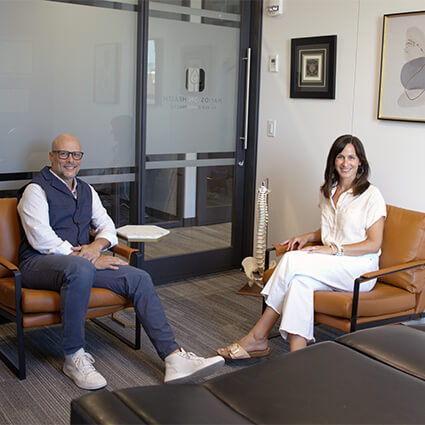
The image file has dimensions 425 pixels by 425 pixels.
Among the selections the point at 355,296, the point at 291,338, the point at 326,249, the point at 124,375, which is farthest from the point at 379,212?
the point at 124,375

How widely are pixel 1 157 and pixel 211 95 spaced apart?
5.72 feet

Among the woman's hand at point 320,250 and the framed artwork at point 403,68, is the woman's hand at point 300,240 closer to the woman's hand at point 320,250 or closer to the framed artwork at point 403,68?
the woman's hand at point 320,250

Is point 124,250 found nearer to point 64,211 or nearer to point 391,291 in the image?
point 64,211

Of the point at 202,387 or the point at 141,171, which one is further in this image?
the point at 141,171

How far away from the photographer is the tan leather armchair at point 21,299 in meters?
2.95

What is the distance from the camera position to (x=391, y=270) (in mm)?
3150

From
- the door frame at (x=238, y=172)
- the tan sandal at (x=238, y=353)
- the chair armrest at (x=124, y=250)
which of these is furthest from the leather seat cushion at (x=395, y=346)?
the door frame at (x=238, y=172)

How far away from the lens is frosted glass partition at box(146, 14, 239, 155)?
4.38 meters

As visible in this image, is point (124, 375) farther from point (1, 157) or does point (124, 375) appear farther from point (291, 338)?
point (1, 157)

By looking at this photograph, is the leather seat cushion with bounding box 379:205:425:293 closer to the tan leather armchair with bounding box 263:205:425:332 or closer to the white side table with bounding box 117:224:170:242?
the tan leather armchair with bounding box 263:205:425:332

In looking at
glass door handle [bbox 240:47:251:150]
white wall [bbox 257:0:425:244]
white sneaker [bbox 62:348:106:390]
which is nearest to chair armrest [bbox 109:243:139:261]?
white sneaker [bbox 62:348:106:390]

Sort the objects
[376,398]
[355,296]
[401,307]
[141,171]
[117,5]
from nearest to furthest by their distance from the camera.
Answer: [376,398] → [355,296] → [401,307] → [117,5] → [141,171]

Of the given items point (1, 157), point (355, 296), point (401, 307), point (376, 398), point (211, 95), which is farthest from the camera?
point (211, 95)

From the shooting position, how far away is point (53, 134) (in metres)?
3.92
